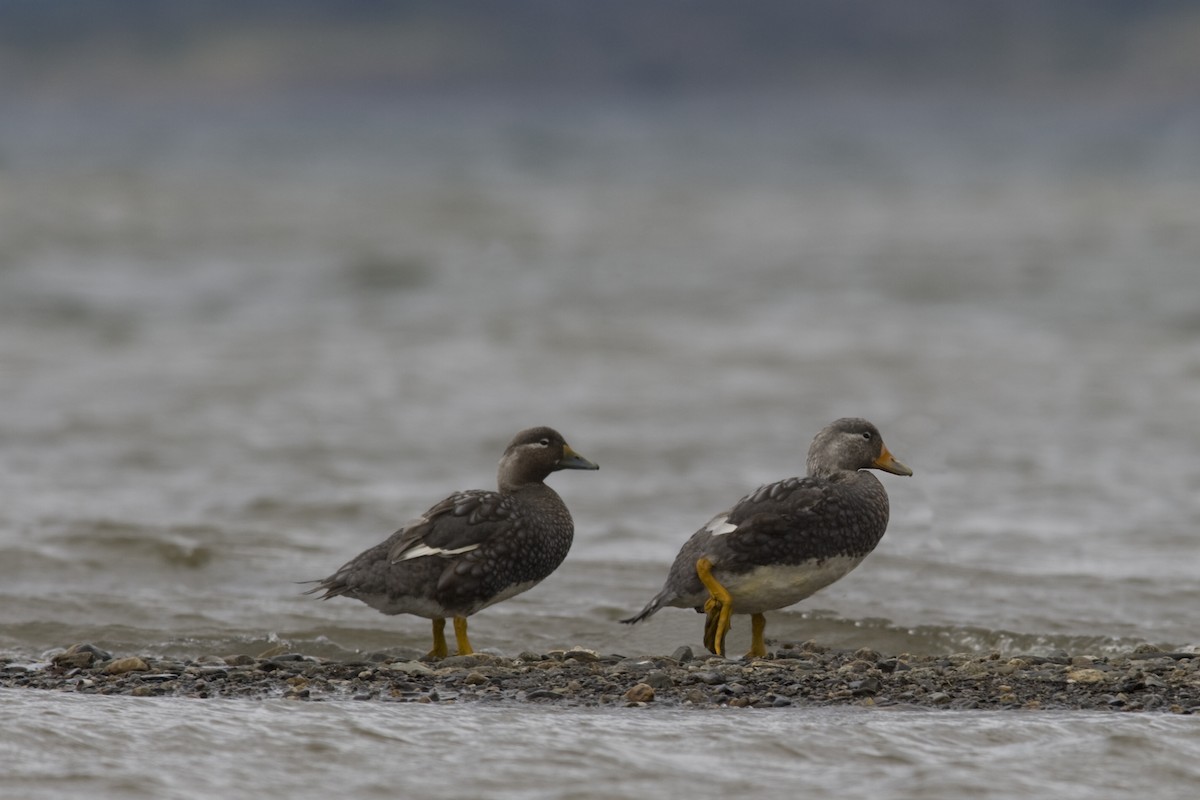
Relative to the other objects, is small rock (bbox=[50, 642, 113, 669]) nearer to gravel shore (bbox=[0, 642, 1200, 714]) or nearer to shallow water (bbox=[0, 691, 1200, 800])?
gravel shore (bbox=[0, 642, 1200, 714])

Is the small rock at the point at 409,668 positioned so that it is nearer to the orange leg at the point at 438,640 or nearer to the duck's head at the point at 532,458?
the orange leg at the point at 438,640

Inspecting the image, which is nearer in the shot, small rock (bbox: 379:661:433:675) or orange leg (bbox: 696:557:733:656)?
small rock (bbox: 379:661:433:675)

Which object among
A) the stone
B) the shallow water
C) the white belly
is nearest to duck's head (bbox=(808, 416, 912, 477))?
the white belly

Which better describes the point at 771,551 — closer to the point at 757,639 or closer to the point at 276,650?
the point at 757,639

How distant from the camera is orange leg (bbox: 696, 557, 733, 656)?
8.38m

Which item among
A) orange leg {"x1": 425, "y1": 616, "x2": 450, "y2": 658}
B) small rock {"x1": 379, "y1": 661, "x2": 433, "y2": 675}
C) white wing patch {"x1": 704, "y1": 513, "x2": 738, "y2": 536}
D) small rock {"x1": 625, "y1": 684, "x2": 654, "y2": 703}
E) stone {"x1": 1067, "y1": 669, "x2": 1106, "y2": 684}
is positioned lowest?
small rock {"x1": 625, "y1": 684, "x2": 654, "y2": 703}

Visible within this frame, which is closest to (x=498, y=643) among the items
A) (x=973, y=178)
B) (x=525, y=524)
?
(x=525, y=524)

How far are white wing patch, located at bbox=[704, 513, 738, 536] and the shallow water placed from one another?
5.38ft

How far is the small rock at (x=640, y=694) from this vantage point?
23.6 feet

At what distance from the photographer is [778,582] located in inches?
332

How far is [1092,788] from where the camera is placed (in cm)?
593

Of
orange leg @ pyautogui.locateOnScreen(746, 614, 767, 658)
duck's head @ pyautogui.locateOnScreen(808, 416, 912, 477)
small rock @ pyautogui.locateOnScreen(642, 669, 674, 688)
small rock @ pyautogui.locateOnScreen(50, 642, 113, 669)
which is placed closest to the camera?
small rock @ pyautogui.locateOnScreen(642, 669, 674, 688)

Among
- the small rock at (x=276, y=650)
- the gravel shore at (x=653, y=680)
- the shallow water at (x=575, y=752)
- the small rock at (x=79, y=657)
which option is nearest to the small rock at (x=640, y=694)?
the gravel shore at (x=653, y=680)

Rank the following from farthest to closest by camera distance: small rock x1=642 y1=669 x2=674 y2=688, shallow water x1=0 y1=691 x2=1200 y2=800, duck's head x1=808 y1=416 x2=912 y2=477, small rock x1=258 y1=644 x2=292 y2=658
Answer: duck's head x1=808 y1=416 x2=912 y2=477
small rock x1=258 y1=644 x2=292 y2=658
small rock x1=642 y1=669 x2=674 y2=688
shallow water x1=0 y1=691 x2=1200 y2=800
